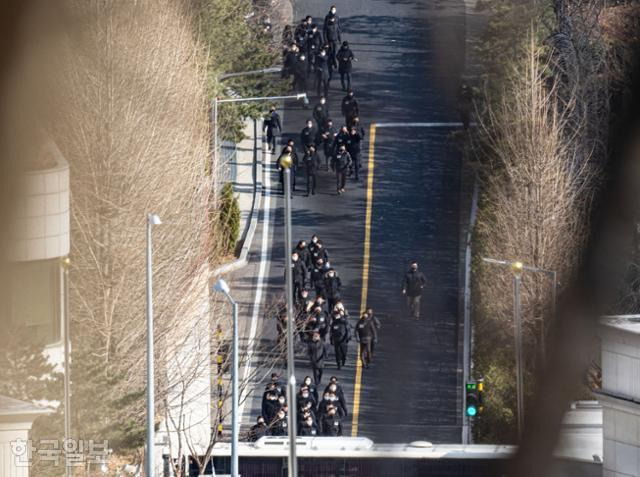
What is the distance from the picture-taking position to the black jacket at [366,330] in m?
42.8

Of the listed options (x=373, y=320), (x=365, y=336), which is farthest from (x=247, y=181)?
(x=373, y=320)

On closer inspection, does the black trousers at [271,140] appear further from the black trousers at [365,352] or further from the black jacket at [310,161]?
the black trousers at [365,352]

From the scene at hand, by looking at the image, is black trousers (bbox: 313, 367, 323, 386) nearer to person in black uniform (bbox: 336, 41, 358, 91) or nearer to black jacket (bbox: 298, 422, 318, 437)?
black jacket (bbox: 298, 422, 318, 437)

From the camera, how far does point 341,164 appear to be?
174 ft

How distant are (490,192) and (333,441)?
12946 mm

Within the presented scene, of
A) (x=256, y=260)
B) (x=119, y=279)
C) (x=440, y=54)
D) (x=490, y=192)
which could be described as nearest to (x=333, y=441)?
(x=119, y=279)

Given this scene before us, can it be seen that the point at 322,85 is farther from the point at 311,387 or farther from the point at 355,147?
the point at 311,387

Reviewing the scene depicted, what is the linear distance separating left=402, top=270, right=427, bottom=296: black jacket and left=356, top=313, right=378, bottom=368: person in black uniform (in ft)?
6.88

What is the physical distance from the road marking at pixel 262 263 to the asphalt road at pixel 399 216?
0.24 metres

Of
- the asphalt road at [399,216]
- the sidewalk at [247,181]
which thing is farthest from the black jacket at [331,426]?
the sidewalk at [247,181]

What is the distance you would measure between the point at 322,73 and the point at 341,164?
621 cm

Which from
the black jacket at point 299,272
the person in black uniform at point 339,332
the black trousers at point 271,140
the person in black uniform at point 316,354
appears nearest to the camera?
the person in black uniform at point 316,354

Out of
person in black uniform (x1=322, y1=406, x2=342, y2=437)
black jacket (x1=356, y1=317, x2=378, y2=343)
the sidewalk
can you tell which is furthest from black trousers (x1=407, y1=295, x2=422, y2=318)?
person in black uniform (x1=322, y1=406, x2=342, y2=437)

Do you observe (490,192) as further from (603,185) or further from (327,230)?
(603,185)
